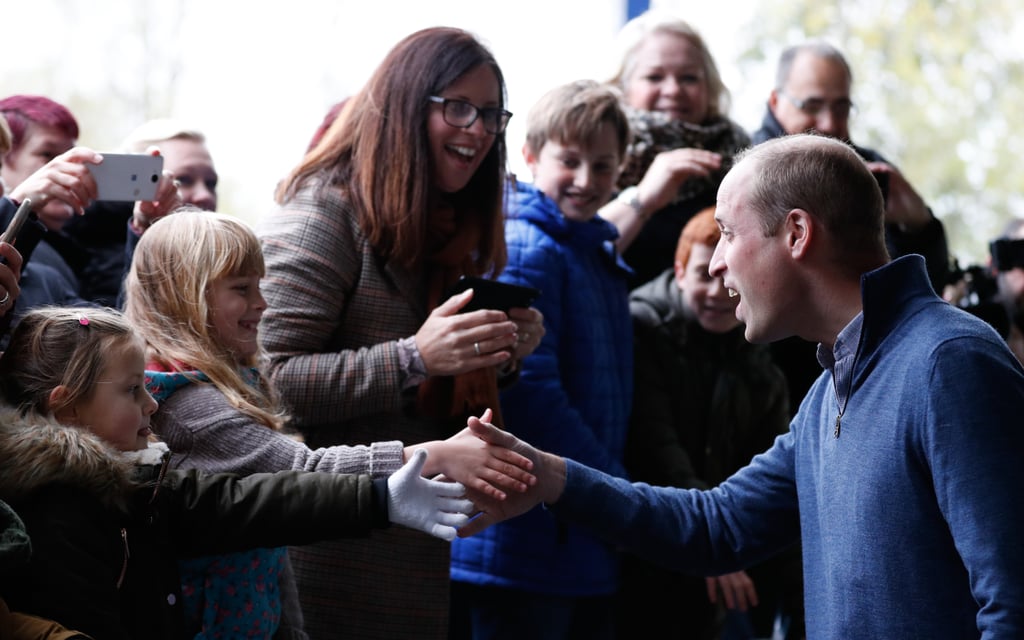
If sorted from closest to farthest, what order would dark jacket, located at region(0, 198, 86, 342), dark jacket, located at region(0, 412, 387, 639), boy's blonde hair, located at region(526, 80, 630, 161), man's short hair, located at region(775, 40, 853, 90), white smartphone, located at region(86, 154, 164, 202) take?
dark jacket, located at region(0, 412, 387, 639)
dark jacket, located at region(0, 198, 86, 342)
white smartphone, located at region(86, 154, 164, 202)
boy's blonde hair, located at region(526, 80, 630, 161)
man's short hair, located at region(775, 40, 853, 90)

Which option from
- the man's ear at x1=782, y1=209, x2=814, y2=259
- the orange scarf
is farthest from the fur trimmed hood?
the man's ear at x1=782, y1=209, x2=814, y2=259

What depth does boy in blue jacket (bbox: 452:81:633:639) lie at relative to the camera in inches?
115

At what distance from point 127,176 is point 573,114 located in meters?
1.23

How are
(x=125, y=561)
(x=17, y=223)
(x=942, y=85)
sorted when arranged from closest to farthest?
(x=125, y=561) < (x=17, y=223) < (x=942, y=85)

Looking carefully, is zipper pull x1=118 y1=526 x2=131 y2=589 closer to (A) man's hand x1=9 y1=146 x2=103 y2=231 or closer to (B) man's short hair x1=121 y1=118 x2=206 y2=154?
(A) man's hand x1=9 y1=146 x2=103 y2=231

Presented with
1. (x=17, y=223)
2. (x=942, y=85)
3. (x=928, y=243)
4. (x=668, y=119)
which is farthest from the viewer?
(x=942, y=85)

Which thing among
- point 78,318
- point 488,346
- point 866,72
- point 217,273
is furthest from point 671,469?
point 866,72

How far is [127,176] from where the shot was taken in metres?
2.51

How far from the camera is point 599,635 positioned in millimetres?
3117

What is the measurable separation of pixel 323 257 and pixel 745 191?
942 mm

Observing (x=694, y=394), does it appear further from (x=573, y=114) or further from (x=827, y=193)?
(x=827, y=193)

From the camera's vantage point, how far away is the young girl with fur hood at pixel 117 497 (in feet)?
5.98

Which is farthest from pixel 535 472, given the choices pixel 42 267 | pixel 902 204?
pixel 902 204

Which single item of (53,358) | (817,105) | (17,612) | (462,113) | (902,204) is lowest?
(17,612)
